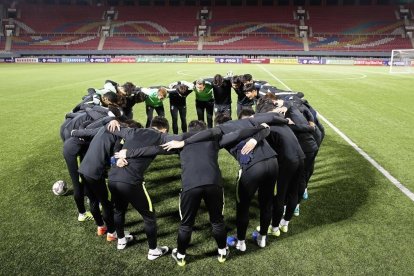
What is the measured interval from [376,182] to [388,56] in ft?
165

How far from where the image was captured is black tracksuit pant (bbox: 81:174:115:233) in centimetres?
446

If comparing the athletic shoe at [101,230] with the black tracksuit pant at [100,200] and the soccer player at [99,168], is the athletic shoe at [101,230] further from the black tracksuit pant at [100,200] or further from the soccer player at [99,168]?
the soccer player at [99,168]

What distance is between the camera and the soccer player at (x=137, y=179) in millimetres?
4090

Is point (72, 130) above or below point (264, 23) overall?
below

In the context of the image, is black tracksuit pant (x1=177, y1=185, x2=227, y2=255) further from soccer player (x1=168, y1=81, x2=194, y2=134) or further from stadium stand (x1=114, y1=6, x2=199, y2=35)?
stadium stand (x1=114, y1=6, x2=199, y2=35)

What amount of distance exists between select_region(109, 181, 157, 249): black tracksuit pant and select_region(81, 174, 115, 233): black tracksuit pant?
11.6 inches

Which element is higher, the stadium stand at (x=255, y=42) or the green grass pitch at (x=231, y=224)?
the stadium stand at (x=255, y=42)

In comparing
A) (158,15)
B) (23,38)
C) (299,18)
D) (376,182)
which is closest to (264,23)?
(299,18)

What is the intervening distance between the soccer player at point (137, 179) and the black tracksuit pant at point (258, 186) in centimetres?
124

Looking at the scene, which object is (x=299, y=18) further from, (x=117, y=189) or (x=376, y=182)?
(x=117, y=189)

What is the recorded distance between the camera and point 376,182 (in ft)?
22.9

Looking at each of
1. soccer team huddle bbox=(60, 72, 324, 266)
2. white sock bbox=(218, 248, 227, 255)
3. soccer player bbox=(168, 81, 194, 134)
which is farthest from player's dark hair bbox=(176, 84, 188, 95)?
white sock bbox=(218, 248, 227, 255)

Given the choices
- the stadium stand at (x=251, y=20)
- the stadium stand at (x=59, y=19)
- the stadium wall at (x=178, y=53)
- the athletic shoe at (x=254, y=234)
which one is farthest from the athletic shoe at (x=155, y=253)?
the stadium stand at (x=59, y=19)

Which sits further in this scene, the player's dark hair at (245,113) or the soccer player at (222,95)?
the soccer player at (222,95)
